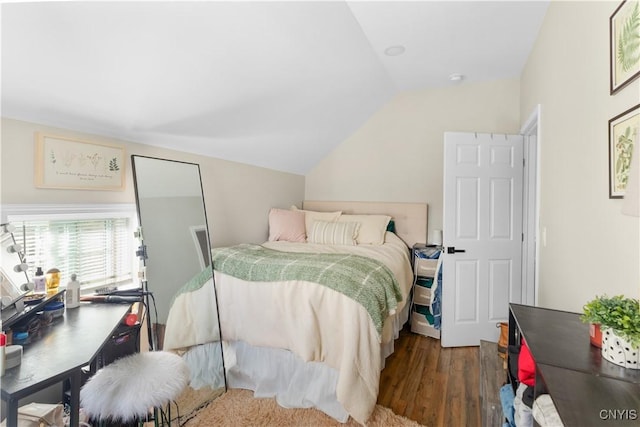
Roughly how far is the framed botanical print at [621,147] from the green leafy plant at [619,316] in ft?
1.38

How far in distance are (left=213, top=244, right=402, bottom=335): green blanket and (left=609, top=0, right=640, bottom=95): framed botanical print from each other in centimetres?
153

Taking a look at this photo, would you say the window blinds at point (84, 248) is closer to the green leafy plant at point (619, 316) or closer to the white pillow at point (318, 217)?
the white pillow at point (318, 217)

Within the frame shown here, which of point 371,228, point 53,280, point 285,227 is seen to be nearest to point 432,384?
point 371,228

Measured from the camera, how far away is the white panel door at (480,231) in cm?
299

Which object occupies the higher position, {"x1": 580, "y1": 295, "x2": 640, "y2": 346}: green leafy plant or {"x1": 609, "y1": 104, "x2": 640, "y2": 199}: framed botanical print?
{"x1": 609, "y1": 104, "x2": 640, "y2": 199}: framed botanical print

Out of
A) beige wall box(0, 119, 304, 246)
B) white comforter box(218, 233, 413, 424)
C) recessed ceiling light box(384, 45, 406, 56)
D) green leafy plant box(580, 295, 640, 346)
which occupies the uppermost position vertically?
recessed ceiling light box(384, 45, 406, 56)

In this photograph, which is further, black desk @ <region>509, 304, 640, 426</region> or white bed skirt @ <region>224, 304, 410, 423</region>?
white bed skirt @ <region>224, 304, 410, 423</region>

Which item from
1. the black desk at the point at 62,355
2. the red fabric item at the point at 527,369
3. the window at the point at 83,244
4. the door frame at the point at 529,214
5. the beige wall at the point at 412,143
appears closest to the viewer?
the black desk at the point at 62,355

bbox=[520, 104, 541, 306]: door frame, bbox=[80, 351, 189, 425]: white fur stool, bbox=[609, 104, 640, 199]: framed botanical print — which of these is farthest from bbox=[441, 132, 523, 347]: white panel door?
bbox=[80, 351, 189, 425]: white fur stool

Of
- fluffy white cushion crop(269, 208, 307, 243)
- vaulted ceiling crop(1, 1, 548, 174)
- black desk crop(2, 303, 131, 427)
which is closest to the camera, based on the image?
black desk crop(2, 303, 131, 427)

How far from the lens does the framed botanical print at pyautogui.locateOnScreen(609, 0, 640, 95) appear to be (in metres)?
1.04

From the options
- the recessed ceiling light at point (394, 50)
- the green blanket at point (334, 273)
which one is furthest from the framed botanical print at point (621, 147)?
the recessed ceiling light at point (394, 50)

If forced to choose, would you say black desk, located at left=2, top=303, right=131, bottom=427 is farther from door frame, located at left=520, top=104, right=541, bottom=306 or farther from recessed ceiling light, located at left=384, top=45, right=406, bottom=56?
door frame, located at left=520, top=104, right=541, bottom=306

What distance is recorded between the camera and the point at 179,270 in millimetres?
2229
